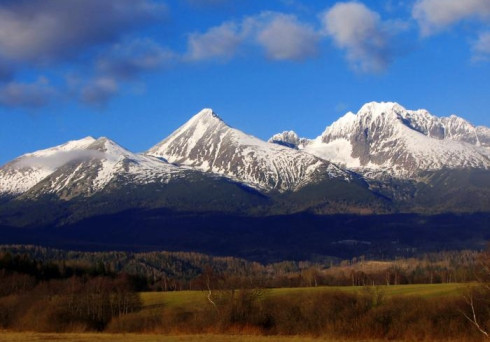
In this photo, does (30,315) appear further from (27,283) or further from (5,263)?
(5,263)

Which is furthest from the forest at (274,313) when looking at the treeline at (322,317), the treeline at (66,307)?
the treeline at (66,307)

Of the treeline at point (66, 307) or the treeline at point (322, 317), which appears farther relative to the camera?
the treeline at point (66, 307)

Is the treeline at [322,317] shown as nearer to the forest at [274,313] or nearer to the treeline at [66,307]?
the forest at [274,313]

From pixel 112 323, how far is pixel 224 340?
33.1 meters

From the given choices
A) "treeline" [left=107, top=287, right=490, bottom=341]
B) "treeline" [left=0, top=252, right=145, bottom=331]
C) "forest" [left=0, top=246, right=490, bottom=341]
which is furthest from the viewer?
"treeline" [left=0, top=252, right=145, bottom=331]

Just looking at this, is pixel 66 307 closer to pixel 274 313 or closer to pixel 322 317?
pixel 274 313

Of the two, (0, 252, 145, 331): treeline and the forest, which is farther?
(0, 252, 145, 331): treeline

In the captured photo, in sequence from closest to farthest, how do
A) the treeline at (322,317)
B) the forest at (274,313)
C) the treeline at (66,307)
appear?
the forest at (274,313)
the treeline at (322,317)
the treeline at (66,307)

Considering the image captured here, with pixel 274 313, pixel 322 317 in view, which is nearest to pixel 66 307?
pixel 274 313

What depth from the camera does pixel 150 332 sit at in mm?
91562

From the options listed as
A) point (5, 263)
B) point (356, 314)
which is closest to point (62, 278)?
point (5, 263)

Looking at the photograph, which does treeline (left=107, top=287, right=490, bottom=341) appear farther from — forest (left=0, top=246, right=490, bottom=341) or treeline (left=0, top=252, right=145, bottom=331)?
treeline (left=0, top=252, right=145, bottom=331)

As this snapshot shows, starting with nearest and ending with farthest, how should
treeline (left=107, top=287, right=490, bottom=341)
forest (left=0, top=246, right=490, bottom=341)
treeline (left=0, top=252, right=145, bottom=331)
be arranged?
forest (left=0, top=246, right=490, bottom=341) → treeline (left=107, top=287, right=490, bottom=341) → treeline (left=0, top=252, right=145, bottom=331)

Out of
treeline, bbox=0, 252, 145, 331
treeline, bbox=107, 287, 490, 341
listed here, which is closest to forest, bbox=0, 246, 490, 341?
treeline, bbox=107, 287, 490, 341
